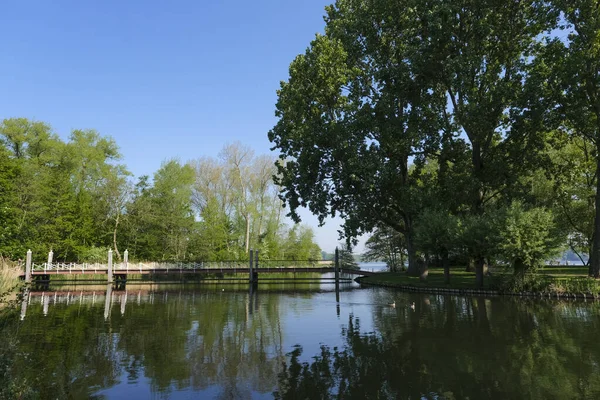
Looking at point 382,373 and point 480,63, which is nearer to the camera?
point 382,373

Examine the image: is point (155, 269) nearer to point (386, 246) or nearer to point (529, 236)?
point (386, 246)

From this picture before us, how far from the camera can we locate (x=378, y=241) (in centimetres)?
5853

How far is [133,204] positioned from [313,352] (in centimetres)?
4718

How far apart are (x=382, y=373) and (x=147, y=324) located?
514 inches

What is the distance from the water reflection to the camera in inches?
380

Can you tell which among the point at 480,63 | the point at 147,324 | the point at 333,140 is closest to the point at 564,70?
the point at 480,63

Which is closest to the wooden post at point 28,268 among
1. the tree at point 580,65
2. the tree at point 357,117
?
the tree at point 357,117

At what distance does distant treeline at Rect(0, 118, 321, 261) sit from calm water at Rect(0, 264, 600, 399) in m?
27.0

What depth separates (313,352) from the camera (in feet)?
44.5

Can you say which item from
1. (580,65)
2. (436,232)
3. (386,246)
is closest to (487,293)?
(436,232)

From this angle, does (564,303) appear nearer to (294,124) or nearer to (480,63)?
(480,63)

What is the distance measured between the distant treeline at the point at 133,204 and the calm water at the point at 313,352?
2700cm

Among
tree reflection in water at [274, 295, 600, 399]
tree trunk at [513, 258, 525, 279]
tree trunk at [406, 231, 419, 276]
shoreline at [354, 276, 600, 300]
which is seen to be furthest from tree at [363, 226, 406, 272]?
tree reflection in water at [274, 295, 600, 399]

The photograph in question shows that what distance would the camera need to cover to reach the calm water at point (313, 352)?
965 cm
